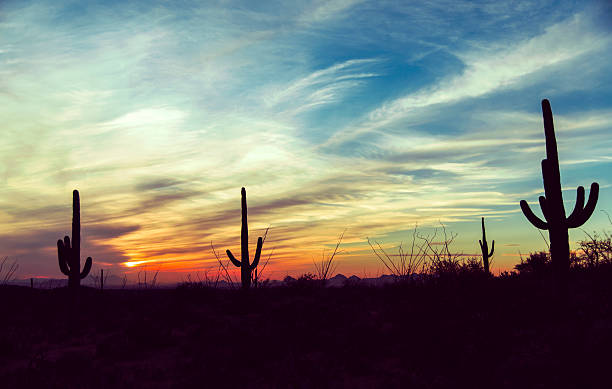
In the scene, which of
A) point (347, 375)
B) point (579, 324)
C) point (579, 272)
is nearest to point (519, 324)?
point (579, 324)

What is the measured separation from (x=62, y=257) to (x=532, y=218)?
17.7 m

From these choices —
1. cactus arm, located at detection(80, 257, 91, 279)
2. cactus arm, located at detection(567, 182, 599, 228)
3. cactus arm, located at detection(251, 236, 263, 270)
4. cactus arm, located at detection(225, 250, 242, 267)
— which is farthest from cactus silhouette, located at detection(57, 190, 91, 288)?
cactus arm, located at detection(567, 182, 599, 228)

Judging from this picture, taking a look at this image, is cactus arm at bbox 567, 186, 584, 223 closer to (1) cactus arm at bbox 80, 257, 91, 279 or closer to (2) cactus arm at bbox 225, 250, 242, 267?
(2) cactus arm at bbox 225, 250, 242, 267

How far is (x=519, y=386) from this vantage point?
6.16 meters

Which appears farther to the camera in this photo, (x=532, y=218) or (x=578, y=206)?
(x=532, y=218)

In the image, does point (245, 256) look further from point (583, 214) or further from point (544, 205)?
point (583, 214)

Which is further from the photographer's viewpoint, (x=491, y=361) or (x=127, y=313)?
(x=127, y=313)

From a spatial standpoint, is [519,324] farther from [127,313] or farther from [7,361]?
[127,313]

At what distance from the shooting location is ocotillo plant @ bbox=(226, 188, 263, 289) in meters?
19.4

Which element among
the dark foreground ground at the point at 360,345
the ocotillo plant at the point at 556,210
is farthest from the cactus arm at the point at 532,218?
the dark foreground ground at the point at 360,345

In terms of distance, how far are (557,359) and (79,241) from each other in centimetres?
1826

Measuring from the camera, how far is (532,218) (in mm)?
11875

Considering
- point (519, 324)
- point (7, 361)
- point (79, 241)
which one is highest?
point (79, 241)

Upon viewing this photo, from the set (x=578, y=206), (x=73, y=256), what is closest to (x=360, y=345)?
(x=578, y=206)
